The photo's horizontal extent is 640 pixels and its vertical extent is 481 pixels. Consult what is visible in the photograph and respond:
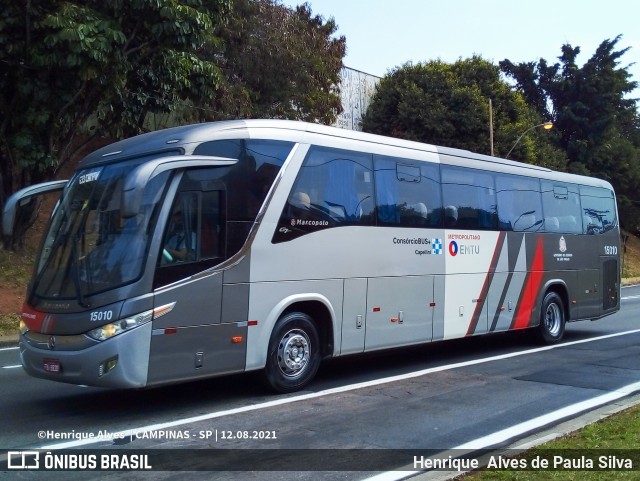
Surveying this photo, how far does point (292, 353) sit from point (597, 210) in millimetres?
9823

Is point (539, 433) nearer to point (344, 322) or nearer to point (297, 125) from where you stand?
point (344, 322)

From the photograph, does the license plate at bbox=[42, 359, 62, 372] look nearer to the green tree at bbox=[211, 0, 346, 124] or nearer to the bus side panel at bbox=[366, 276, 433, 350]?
the bus side panel at bbox=[366, 276, 433, 350]

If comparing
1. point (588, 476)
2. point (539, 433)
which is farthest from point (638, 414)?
point (588, 476)

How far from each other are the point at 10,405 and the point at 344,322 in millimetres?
4316

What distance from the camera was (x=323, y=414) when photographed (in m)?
8.07

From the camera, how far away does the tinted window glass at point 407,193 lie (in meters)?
10.7

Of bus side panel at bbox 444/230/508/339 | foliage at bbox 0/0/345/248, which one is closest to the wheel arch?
bus side panel at bbox 444/230/508/339

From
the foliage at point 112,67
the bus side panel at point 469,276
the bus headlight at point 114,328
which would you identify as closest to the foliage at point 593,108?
the foliage at point 112,67

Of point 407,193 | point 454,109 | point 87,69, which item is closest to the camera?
point 407,193

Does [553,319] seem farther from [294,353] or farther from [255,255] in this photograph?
[255,255]

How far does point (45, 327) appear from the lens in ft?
25.8

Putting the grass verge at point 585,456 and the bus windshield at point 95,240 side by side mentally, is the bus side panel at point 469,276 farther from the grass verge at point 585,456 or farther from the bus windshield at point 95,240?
the bus windshield at point 95,240

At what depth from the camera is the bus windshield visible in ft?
25.4

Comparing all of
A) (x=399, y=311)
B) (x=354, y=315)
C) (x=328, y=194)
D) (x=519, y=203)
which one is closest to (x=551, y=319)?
(x=519, y=203)
